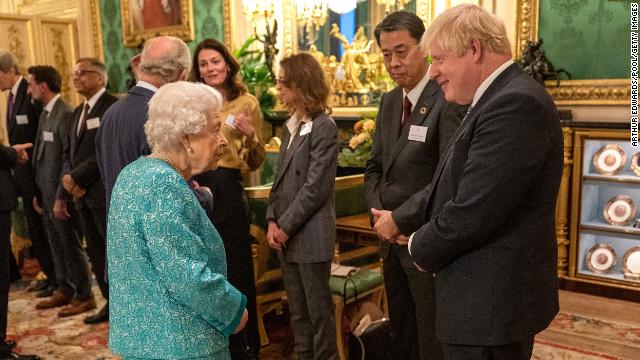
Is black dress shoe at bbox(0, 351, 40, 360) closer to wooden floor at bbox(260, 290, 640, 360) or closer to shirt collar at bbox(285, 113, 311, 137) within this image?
wooden floor at bbox(260, 290, 640, 360)

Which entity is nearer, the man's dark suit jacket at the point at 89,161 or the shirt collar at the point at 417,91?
the shirt collar at the point at 417,91

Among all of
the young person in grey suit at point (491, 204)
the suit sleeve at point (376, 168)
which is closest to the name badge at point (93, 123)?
the suit sleeve at point (376, 168)

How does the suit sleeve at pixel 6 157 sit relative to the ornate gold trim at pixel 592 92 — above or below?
below

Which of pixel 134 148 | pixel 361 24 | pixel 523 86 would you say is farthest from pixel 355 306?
pixel 361 24

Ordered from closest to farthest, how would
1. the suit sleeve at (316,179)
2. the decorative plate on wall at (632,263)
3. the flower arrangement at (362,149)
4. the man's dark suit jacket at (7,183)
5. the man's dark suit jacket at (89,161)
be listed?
the suit sleeve at (316,179), the man's dark suit jacket at (7,183), the man's dark suit jacket at (89,161), the flower arrangement at (362,149), the decorative plate on wall at (632,263)

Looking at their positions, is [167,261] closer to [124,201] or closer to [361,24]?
[124,201]

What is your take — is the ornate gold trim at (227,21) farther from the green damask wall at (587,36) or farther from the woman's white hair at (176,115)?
the woman's white hair at (176,115)

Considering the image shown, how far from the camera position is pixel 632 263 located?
14.0 ft

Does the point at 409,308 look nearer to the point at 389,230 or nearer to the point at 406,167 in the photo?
the point at 389,230

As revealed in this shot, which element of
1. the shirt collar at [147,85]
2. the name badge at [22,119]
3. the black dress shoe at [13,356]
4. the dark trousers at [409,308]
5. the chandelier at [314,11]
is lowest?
the black dress shoe at [13,356]

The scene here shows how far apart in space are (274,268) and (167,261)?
204cm

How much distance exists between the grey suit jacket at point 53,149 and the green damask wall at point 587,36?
12.6 feet

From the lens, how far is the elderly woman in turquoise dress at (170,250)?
149cm

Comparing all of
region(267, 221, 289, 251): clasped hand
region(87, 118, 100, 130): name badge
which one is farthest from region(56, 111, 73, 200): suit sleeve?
region(267, 221, 289, 251): clasped hand
